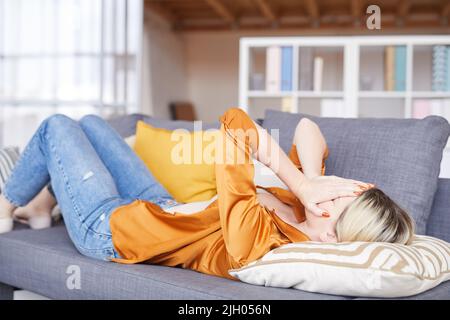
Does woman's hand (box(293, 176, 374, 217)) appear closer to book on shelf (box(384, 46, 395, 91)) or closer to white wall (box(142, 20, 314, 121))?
book on shelf (box(384, 46, 395, 91))

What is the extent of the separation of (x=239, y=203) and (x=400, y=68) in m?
2.46

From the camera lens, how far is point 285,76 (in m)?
3.67

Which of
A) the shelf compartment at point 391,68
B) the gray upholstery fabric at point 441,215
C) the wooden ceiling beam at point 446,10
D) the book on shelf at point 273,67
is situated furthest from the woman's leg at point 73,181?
the wooden ceiling beam at point 446,10

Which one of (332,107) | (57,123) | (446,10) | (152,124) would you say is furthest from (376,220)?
(446,10)

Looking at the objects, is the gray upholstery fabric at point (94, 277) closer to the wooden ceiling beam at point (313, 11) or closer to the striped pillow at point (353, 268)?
the striped pillow at point (353, 268)

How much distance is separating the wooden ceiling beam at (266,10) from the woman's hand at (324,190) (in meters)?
6.13

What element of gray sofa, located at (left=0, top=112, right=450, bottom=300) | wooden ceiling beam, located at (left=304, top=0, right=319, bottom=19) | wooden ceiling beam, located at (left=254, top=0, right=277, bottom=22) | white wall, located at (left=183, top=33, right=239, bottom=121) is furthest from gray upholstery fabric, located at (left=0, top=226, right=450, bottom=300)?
white wall, located at (left=183, top=33, right=239, bottom=121)

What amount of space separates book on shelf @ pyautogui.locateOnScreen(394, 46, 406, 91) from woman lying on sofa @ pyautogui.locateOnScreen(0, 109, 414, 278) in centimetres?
198

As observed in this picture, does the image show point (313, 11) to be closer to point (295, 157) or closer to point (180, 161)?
point (180, 161)

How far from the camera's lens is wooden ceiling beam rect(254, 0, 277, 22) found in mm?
7469

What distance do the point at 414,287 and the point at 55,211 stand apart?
165cm

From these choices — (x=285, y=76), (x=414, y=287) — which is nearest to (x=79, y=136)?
(x=414, y=287)

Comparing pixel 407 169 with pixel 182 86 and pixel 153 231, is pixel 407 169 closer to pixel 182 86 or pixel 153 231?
pixel 153 231

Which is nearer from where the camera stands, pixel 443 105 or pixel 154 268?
pixel 154 268
